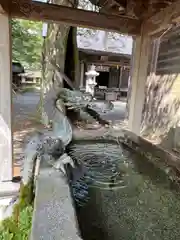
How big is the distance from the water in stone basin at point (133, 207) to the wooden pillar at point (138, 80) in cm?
134

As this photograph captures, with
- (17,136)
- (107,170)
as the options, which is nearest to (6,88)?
(107,170)

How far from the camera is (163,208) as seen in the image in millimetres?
1318

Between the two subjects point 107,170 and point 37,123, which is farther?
point 37,123

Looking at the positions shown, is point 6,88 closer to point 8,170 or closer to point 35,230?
point 8,170

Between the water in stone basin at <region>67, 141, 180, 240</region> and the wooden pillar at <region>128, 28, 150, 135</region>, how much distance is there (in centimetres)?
134

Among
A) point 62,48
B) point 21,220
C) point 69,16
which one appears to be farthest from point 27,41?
point 21,220

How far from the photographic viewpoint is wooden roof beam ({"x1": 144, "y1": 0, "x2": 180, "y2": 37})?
7.17 ft

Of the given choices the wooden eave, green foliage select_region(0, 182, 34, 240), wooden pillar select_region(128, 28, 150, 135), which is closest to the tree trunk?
the wooden eave

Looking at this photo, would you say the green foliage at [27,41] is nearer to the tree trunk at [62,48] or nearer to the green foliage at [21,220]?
the tree trunk at [62,48]

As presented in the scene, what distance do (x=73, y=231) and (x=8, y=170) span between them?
185 cm

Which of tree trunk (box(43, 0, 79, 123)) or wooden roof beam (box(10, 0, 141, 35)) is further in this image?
tree trunk (box(43, 0, 79, 123))

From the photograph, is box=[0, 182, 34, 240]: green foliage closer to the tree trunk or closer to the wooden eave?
the wooden eave

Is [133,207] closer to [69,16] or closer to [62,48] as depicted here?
[69,16]

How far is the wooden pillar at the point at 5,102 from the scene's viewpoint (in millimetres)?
2143
